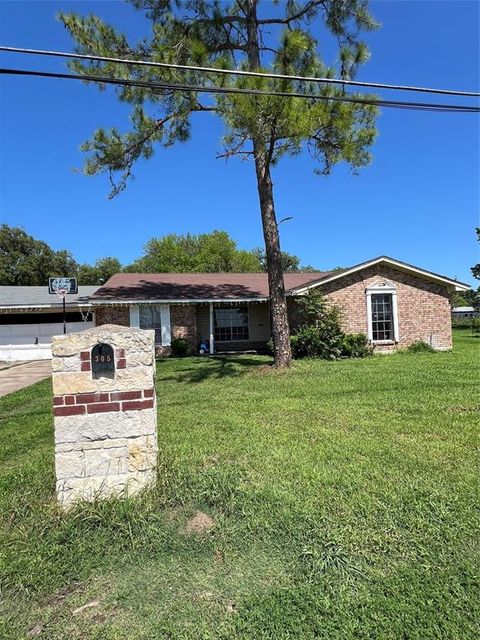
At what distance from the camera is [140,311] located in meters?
16.6

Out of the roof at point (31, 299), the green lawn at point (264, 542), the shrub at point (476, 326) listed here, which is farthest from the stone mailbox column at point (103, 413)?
the shrub at point (476, 326)

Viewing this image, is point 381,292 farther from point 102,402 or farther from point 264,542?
point 264,542

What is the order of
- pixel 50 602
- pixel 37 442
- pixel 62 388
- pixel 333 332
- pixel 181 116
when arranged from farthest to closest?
pixel 333 332, pixel 181 116, pixel 37 442, pixel 62 388, pixel 50 602

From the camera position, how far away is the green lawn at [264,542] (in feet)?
7.27

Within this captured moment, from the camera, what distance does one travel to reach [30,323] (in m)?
19.2

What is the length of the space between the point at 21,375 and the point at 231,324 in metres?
8.44

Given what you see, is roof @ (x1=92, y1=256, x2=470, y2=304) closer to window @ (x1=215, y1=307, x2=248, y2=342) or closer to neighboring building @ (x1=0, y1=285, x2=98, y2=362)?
window @ (x1=215, y1=307, x2=248, y2=342)

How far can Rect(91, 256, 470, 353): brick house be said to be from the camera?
15.8 meters

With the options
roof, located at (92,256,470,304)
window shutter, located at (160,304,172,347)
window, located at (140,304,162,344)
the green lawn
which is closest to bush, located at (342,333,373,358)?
roof, located at (92,256,470,304)

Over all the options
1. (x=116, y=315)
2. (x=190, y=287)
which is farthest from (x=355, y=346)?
(x=116, y=315)

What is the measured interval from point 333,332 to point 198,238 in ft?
113

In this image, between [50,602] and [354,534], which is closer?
[50,602]

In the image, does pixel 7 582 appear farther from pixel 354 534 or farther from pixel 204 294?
pixel 204 294

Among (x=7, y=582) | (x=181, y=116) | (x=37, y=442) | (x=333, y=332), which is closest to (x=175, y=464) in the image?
(x=7, y=582)
